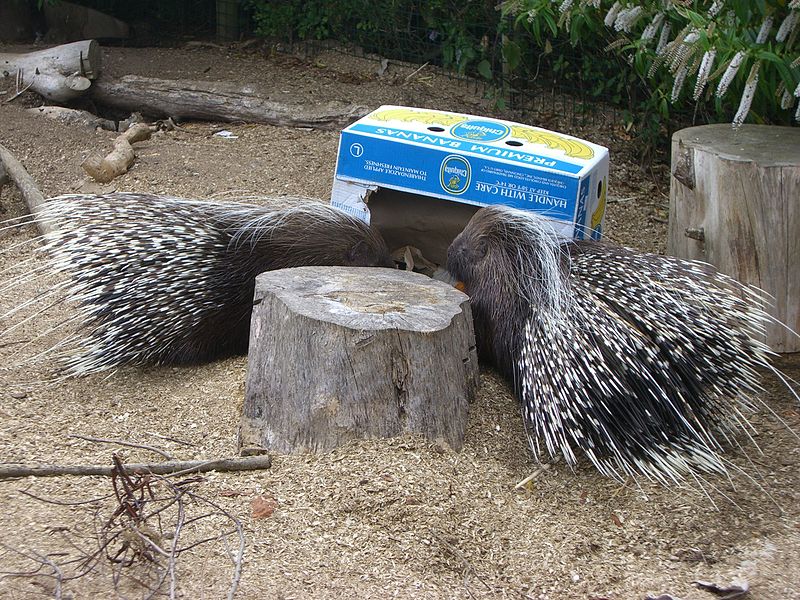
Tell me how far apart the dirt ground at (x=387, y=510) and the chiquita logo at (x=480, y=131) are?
2.99 feet

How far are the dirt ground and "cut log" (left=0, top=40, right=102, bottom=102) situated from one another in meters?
2.61

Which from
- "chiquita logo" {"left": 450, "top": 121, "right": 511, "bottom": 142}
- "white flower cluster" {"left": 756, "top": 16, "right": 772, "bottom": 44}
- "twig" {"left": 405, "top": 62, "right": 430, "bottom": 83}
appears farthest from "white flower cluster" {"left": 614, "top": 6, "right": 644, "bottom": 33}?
"twig" {"left": 405, "top": 62, "right": 430, "bottom": 83}

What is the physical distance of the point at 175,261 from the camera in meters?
2.90

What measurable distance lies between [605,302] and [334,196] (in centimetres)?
116

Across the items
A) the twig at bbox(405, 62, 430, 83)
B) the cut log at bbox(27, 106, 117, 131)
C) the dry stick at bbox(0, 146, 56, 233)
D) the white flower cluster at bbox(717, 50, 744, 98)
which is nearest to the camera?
the white flower cluster at bbox(717, 50, 744, 98)

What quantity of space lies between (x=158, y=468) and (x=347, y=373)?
50 centimetres

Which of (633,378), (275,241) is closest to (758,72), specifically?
(633,378)

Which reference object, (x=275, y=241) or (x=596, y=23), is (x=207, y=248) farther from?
(x=596, y=23)

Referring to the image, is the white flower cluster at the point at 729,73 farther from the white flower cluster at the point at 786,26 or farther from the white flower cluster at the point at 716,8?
the white flower cluster at the point at 716,8

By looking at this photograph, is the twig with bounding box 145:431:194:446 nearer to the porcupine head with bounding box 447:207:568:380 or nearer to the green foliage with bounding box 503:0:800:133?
the porcupine head with bounding box 447:207:568:380

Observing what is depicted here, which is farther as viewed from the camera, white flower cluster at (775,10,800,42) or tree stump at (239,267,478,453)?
white flower cluster at (775,10,800,42)

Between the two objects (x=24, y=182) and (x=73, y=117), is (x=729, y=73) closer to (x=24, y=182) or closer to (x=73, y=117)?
(x=24, y=182)

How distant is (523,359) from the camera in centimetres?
260

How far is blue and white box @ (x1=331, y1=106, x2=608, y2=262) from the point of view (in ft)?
9.73
